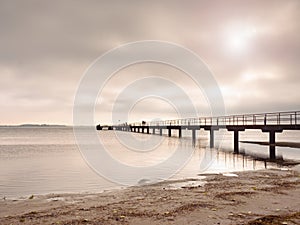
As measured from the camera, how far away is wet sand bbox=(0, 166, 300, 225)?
6.85m

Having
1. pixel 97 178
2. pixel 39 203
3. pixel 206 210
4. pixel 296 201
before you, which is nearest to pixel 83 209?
pixel 39 203

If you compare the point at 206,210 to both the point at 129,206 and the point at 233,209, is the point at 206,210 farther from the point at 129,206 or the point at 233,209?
the point at 129,206

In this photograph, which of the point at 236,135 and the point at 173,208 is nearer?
the point at 173,208

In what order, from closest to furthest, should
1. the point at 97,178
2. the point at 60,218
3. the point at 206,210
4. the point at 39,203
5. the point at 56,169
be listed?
the point at 60,218 → the point at 206,210 → the point at 39,203 → the point at 97,178 → the point at 56,169

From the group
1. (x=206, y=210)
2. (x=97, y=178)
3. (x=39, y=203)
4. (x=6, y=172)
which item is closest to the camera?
(x=206, y=210)

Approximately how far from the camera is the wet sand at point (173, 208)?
6.85 m

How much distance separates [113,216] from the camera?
7.18 metres

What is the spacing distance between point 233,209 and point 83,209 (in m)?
3.96

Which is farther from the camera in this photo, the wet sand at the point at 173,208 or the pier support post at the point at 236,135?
the pier support post at the point at 236,135

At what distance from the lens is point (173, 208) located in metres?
7.92

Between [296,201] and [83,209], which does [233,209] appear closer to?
[296,201]

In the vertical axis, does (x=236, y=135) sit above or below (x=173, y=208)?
above

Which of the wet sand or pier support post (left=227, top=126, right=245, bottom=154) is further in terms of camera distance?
pier support post (left=227, top=126, right=245, bottom=154)

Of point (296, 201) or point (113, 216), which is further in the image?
point (296, 201)
